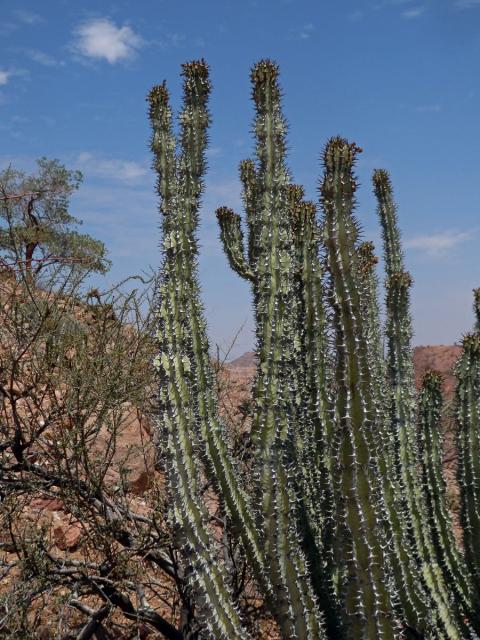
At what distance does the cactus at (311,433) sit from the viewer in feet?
9.96

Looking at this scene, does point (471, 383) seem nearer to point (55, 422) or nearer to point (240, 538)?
point (240, 538)

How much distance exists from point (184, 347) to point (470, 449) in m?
1.88

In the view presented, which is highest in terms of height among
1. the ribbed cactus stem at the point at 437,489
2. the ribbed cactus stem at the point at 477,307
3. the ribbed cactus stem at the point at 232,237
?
the ribbed cactus stem at the point at 232,237

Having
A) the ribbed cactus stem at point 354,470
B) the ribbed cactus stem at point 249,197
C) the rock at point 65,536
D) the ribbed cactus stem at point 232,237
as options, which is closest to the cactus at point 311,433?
the ribbed cactus stem at point 354,470

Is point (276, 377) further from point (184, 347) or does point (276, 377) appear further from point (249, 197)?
point (249, 197)

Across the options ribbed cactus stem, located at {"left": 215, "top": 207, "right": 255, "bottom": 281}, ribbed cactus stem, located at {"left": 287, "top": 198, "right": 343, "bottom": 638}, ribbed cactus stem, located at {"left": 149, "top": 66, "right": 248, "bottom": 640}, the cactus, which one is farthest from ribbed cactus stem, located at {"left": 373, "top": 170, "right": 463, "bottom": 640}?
ribbed cactus stem, located at {"left": 215, "top": 207, "right": 255, "bottom": 281}

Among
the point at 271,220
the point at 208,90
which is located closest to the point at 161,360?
the point at 271,220

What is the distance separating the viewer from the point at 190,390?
359 cm

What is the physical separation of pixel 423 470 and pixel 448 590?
0.71m

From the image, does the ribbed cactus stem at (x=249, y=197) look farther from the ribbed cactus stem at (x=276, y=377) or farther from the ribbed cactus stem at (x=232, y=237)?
the ribbed cactus stem at (x=276, y=377)

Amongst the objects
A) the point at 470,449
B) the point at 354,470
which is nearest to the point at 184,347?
the point at 354,470

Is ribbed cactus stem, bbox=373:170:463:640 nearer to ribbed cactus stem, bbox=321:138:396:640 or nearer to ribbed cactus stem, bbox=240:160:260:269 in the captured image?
ribbed cactus stem, bbox=321:138:396:640

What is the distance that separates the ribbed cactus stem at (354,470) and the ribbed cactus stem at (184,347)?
62 cm

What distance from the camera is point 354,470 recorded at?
298cm
